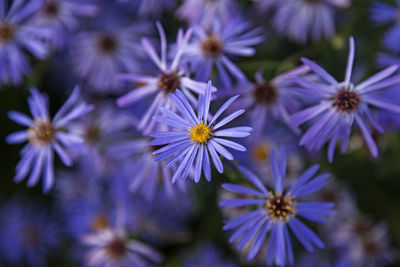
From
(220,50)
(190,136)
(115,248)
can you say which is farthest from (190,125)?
(115,248)

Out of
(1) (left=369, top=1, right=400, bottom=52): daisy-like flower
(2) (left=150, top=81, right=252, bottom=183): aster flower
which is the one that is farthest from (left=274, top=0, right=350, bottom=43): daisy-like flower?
(2) (left=150, top=81, right=252, bottom=183): aster flower

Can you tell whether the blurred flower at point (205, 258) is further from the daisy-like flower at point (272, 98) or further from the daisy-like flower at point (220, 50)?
the daisy-like flower at point (220, 50)

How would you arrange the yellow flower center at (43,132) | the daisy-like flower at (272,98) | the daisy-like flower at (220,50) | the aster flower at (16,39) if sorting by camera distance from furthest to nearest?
the aster flower at (16,39) → the yellow flower center at (43,132) → the daisy-like flower at (272,98) → the daisy-like flower at (220,50)

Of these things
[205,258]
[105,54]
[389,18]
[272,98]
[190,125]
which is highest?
[105,54]

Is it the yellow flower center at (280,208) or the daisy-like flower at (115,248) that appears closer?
the yellow flower center at (280,208)

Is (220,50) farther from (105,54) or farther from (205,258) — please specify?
(205,258)

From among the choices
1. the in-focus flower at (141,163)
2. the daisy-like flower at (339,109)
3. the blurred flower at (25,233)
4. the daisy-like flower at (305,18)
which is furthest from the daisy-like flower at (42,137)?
the daisy-like flower at (305,18)

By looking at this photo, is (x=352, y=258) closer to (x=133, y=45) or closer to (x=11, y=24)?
(x=133, y=45)
